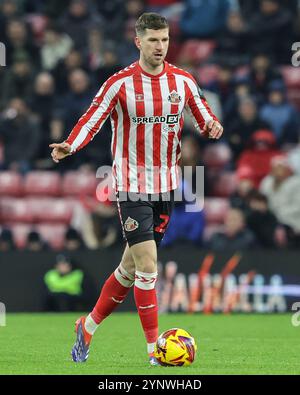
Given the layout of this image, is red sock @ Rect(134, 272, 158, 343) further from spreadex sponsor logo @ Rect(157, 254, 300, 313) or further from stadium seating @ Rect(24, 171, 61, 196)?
stadium seating @ Rect(24, 171, 61, 196)

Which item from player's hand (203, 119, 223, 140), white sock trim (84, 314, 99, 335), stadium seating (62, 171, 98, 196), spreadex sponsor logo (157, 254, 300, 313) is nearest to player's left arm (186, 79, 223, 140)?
player's hand (203, 119, 223, 140)

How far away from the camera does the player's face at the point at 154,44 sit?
8.12 meters

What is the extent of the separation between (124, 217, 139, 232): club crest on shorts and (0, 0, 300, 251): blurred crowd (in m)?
6.83

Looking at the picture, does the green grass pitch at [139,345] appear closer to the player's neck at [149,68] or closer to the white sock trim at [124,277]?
the white sock trim at [124,277]

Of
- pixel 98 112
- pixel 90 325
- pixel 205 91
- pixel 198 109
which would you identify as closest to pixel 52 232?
pixel 205 91

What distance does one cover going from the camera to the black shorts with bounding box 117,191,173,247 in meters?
8.14

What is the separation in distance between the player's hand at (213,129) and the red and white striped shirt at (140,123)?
0.22m

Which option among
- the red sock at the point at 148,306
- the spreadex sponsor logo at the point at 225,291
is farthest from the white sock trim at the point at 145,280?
the spreadex sponsor logo at the point at 225,291

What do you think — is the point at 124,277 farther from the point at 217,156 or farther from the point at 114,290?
the point at 217,156

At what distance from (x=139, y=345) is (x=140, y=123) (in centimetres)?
247
